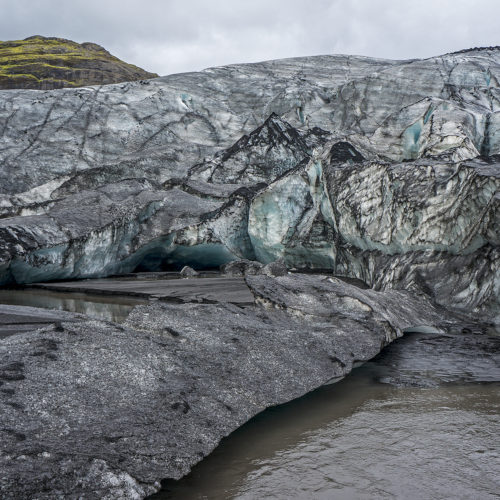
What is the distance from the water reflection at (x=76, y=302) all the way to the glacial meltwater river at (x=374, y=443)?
3724 millimetres

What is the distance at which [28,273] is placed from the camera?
11.5 m

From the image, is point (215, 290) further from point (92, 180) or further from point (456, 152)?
point (92, 180)

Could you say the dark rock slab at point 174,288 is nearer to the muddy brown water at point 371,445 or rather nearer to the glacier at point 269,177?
the glacier at point 269,177

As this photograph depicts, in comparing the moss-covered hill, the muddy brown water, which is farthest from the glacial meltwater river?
the moss-covered hill

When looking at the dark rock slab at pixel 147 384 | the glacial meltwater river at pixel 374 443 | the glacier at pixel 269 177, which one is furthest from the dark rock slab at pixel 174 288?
the glacial meltwater river at pixel 374 443

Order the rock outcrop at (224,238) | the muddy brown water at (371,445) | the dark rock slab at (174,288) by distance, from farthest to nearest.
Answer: the dark rock slab at (174,288) < the rock outcrop at (224,238) < the muddy brown water at (371,445)

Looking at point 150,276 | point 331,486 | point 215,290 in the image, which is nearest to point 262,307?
point 215,290

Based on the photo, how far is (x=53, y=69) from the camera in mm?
39625

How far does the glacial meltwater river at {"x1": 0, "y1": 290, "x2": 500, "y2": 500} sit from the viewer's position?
9.57 feet

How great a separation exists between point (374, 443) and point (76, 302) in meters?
6.57

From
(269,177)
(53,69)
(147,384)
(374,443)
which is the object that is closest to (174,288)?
(147,384)

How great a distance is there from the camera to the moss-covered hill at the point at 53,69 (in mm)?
37375

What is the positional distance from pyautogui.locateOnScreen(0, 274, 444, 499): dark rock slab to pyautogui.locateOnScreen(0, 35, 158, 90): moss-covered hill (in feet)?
120

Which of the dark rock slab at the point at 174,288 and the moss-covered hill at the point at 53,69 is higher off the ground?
the moss-covered hill at the point at 53,69
